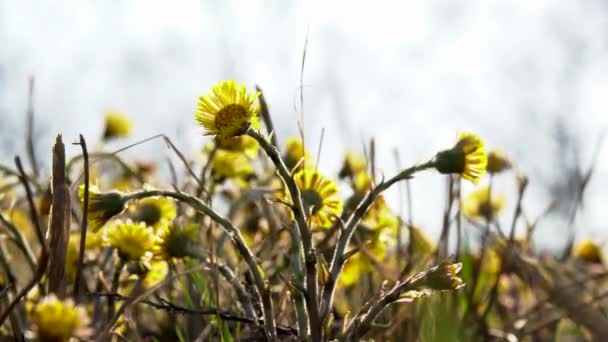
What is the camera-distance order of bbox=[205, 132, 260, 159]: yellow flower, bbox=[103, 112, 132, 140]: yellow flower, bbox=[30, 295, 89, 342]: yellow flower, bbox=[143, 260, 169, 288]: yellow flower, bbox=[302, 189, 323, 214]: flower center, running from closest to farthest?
bbox=[30, 295, 89, 342]: yellow flower
bbox=[302, 189, 323, 214]: flower center
bbox=[143, 260, 169, 288]: yellow flower
bbox=[205, 132, 260, 159]: yellow flower
bbox=[103, 112, 132, 140]: yellow flower

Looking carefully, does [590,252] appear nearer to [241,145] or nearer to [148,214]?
[241,145]

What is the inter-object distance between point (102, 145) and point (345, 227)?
6.22 ft

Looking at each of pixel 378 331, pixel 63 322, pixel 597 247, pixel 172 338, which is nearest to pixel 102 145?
pixel 172 338

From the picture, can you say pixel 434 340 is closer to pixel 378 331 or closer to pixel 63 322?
pixel 378 331

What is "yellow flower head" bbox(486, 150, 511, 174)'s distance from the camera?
2.14 m

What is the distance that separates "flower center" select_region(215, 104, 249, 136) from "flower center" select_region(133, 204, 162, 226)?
58 cm

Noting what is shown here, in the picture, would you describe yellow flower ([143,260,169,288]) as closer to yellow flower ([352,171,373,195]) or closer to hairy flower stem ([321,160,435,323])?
hairy flower stem ([321,160,435,323])

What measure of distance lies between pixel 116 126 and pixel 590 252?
1450mm

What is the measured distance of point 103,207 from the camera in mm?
1109

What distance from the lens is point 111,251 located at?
1.61 metres

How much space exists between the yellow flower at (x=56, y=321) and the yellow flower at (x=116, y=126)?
217 centimetres

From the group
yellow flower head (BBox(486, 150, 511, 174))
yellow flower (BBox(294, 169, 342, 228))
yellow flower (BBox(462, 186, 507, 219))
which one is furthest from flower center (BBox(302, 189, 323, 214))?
yellow flower (BBox(462, 186, 507, 219))

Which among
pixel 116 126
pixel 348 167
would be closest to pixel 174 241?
pixel 348 167

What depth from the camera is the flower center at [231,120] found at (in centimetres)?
107
